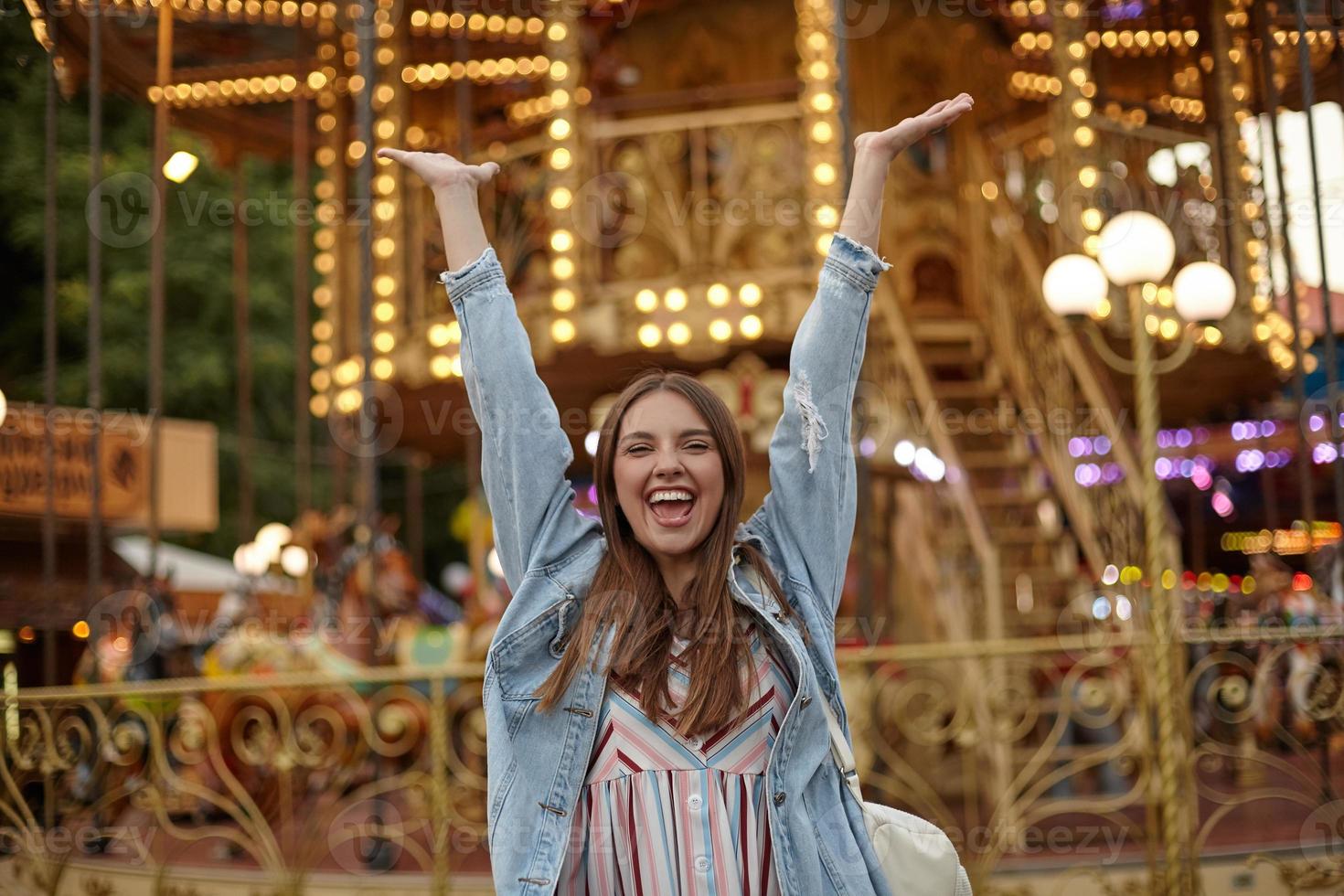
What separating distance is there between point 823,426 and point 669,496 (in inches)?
10.0

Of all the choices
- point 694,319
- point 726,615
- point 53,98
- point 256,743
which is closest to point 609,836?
point 726,615

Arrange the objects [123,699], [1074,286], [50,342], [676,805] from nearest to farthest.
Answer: [676,805], [50,342], [1074,286], [123,699]

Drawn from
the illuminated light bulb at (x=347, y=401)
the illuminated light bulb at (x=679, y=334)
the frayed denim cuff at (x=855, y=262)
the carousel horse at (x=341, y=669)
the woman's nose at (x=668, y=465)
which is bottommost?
the carousel horse at (x=341, y=669)

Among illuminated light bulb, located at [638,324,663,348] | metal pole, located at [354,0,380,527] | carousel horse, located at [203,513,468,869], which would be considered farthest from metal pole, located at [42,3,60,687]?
illuminated light bulb, located at [638,324,663,348]

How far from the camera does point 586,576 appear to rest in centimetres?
201

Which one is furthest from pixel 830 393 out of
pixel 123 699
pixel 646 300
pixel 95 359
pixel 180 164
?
pixel 646 300

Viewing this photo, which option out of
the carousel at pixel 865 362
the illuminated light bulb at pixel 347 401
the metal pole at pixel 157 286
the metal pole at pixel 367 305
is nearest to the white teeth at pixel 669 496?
the carousel at pixel 865 362

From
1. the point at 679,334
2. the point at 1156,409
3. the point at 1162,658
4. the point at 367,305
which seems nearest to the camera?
the point at 1162,658

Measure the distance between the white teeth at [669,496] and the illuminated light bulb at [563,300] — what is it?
700 centimetres

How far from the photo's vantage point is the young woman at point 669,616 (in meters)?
1.84

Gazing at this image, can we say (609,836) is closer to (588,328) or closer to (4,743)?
(4,743)

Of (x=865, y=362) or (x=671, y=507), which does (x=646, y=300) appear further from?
(x=671, y=507)

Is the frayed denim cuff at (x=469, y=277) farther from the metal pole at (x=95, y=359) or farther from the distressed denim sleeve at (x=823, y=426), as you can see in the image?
the metal pole at (x=95, y=359)

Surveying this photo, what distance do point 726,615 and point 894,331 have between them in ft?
25.2
